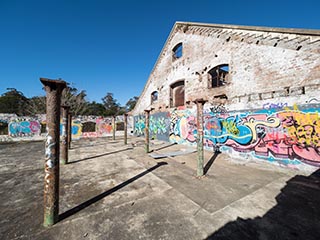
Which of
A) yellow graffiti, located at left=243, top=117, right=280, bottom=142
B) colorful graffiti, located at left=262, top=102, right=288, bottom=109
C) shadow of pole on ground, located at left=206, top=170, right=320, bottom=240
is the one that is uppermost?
colorful graffiti, located at left=262, top=102, right=288, bottom=109

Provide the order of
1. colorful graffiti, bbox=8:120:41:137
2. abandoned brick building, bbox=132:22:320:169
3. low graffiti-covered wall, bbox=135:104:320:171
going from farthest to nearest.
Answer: colorful graffiti, bbox=8:120:41:137 < abandoned brick building, bbox=132:22:320:169 < low graffiti-covered wall, bbox=135:104:320:171

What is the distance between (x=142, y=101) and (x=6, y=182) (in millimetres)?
12019

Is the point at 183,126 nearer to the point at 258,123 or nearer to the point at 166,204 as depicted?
the point at 258,123

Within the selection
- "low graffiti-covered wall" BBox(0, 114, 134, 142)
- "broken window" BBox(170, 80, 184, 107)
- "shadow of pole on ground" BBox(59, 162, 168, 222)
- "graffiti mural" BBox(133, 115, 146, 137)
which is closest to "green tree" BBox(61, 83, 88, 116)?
"low graffiti-covered wall" BBox(0, 114, 134, 142)

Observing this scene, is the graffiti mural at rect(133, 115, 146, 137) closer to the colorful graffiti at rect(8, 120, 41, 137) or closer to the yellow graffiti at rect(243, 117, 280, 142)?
the colorful graffiti at rect(8, 120, 41, 137)

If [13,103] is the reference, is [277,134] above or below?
below

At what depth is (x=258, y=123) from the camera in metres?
5.36

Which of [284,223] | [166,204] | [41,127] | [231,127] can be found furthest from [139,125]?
[284,223]

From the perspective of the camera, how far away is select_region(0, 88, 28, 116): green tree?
2791cm

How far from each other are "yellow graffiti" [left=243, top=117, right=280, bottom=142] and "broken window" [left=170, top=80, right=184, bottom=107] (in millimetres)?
5394

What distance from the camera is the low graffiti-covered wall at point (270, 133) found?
4219mm

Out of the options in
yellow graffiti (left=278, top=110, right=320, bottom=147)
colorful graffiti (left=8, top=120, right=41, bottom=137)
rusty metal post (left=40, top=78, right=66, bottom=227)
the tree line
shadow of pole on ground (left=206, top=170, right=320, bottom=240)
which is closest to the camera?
shadow of pole on ground (left=206, top=170, right=320, bottom=240)

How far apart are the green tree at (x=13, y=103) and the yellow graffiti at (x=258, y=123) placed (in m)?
36.2

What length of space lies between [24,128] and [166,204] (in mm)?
14469
